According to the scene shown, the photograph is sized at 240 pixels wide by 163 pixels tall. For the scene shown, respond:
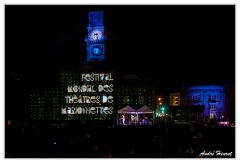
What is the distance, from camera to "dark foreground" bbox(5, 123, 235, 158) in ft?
72.0

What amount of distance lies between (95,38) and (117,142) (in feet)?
107

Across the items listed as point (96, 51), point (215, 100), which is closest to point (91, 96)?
point (96, 51)

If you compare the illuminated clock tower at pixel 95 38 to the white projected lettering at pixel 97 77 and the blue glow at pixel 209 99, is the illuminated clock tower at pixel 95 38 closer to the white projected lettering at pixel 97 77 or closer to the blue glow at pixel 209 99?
the white projected lettering at pixel 97 77

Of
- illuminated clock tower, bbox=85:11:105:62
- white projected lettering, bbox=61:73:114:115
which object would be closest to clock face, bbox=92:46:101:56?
illuminated clock tower, bbox=85:11:105:62

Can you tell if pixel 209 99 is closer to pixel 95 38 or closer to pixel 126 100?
pixel 126 100

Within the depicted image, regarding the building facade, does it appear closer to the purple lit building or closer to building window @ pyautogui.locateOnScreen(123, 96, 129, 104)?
the purple lit building

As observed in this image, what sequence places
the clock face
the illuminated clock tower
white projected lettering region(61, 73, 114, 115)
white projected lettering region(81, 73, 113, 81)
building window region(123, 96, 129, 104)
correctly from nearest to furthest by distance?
white projected lettering region(61, 73, 114, 115)
white projected lettering region(81, 73, 113, 81)
building window region(123, 96, 129, 104)
the illuminated clock tower
the clock face

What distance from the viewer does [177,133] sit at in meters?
28.5

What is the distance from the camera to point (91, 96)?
5203cm

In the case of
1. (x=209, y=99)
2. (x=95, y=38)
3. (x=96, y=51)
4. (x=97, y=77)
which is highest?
(x=95, y=38)

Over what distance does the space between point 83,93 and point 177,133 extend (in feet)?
83.5

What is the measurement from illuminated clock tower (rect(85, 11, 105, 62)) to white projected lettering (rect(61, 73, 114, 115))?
7.33 m

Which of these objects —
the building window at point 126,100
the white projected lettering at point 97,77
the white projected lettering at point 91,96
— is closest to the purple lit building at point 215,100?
the building window at point 126,100

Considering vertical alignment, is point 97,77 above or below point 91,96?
above
